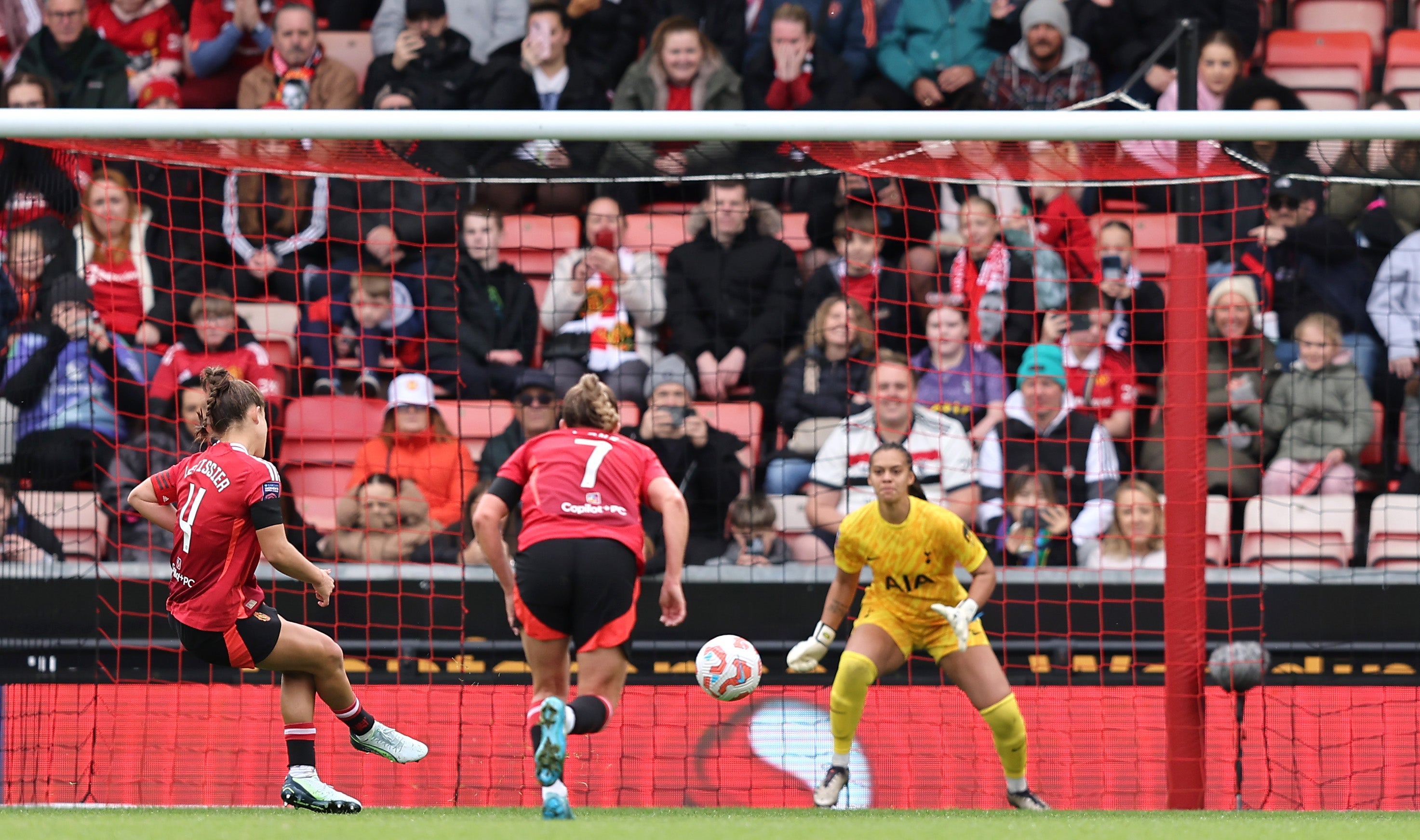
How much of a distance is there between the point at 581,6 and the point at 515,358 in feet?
8.61

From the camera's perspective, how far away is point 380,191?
30.5 feet

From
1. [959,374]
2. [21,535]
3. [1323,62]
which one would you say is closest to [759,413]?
[959,374]

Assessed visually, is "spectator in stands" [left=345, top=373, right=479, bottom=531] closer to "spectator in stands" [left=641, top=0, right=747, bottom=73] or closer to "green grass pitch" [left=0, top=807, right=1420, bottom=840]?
"green grass pitch" [left=0, top=807, right=1420, bottom=840]

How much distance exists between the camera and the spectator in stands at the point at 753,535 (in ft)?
25.0

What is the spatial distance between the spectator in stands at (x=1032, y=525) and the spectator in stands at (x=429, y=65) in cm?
406

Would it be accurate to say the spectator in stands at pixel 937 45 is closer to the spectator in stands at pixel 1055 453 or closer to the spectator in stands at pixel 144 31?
the spectator in stands at pixel 1055 453

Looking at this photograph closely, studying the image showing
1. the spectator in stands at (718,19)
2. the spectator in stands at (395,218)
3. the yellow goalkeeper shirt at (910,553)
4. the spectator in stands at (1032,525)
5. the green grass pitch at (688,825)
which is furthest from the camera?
the spectator in stands at (718,19)

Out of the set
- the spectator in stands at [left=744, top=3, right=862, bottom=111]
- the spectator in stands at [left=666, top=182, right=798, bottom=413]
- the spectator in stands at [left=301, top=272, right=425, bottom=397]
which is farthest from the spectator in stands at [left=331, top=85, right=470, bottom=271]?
the spectator in stands at [left=744, top=3, right=862, bottom=111]

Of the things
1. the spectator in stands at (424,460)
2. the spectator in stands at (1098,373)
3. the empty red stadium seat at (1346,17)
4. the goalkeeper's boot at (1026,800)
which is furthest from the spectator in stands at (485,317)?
the empty red stadium seat at (1346,17)

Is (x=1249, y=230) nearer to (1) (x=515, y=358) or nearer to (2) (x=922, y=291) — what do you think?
(2) (x=922, y=291)

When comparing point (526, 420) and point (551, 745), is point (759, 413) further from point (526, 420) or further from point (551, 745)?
A: point (551, 745)

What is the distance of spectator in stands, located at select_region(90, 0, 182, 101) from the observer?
9836 mm

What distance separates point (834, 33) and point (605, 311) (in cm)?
260

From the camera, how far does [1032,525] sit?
7.83 meters
